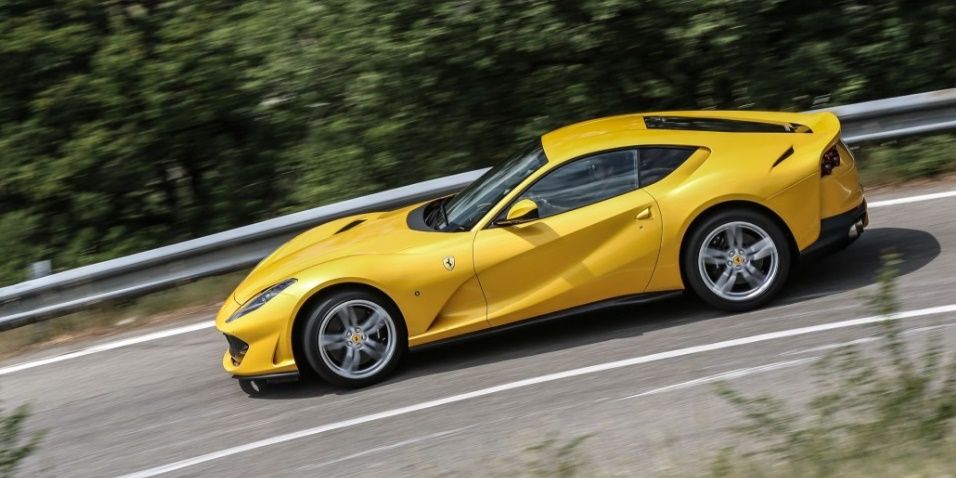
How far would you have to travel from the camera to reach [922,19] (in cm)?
1195

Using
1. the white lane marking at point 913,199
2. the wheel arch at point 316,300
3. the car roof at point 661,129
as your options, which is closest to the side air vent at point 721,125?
the car roof at point 661,129

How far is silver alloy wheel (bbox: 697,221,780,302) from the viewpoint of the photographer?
7.38 m

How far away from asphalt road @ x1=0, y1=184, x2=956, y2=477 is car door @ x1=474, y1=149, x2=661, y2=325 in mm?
390

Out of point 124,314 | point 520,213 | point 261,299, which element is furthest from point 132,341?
point 520,213

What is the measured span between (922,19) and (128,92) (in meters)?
8.56

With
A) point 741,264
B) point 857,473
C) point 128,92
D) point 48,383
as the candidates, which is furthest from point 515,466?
point 128,92

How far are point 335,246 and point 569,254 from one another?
1638mm

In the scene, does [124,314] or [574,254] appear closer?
[574,254]

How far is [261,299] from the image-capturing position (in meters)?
7.46

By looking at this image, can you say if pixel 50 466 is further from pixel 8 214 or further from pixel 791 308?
pixel 8 214

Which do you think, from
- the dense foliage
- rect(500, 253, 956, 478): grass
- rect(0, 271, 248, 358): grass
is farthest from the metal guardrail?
rect(500, 253, 956, 478): grass

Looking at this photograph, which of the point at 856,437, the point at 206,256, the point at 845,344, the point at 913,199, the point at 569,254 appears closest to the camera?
the point at 856,437

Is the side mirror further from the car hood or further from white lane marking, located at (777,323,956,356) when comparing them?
white lane marking, located at (777,323,956,356)

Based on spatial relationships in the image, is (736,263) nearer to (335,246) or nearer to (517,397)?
(517,397)
